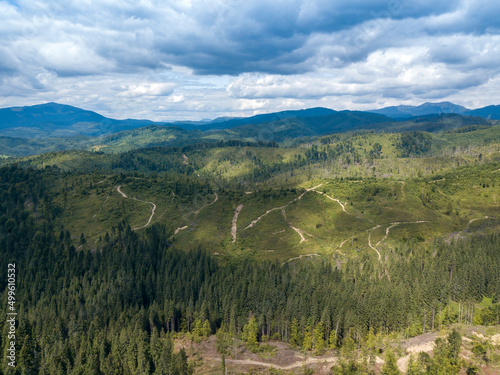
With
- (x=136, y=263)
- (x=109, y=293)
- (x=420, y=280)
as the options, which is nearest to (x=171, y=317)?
(x=109, y=293)

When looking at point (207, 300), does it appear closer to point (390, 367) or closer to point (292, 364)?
point (292, 364)

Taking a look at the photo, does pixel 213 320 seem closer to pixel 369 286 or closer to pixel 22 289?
pixel 369 286

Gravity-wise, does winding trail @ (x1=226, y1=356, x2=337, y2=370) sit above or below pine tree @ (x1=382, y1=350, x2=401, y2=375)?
below

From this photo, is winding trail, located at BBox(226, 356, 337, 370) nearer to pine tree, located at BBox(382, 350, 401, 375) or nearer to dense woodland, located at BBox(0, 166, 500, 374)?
dense woodland, located at BBox(0, 166, 500, 374)

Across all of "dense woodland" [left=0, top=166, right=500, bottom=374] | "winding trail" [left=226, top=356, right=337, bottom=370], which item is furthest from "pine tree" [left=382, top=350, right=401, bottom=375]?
"dense woodland" [left=0, top=166, right=500, bottom=374]

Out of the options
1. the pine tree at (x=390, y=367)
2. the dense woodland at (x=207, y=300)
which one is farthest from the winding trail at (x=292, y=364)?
the pine tree at (x=390, y=367)

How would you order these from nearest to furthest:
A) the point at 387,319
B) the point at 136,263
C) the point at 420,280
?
the point at 387,319 → the point at 420,280 → the point at 136,263

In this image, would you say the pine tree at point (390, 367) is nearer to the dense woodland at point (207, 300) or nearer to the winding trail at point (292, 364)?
the winding trail at point (292, 364)

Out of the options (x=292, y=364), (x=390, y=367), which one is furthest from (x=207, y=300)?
(x=390, y=367)
